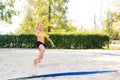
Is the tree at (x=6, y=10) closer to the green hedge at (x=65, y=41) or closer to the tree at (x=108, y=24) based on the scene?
the green hedge at (x=65, y=41)

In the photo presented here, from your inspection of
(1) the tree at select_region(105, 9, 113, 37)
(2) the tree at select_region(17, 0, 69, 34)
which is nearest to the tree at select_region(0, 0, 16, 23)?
(2) the tree at select_region(17, 0, 69, 34)

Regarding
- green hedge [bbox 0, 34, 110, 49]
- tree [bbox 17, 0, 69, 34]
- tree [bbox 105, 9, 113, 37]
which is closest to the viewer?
green hedge [bbox 0, 34, 110, 49]

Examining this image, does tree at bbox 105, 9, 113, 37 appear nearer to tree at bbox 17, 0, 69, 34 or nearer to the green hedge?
tree at bbox 17, 0, 69, 34

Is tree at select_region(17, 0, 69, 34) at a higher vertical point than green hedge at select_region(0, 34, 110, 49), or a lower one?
higher

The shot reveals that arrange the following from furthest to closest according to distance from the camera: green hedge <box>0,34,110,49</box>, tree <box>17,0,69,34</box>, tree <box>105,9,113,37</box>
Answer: tree <box>105,9,113,37</box> < tree <box>17,0,69,34</box> < green hedge <box>0,34,110,49</box>

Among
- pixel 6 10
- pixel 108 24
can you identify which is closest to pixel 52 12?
pixel 6 10

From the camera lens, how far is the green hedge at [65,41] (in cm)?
3114

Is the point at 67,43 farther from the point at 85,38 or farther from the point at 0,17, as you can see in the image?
the point at 0,17

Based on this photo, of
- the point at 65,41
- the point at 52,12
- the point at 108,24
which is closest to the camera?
the point at 65,41

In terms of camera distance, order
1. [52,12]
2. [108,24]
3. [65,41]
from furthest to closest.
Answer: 1. [108,24]
2. [52,12]
3. [65,41]

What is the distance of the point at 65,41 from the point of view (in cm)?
3127

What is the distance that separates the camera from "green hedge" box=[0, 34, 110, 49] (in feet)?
102

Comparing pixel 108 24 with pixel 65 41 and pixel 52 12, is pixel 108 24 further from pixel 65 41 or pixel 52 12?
pixel 65 41

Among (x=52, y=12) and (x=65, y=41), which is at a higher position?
(x=52, y=12)
